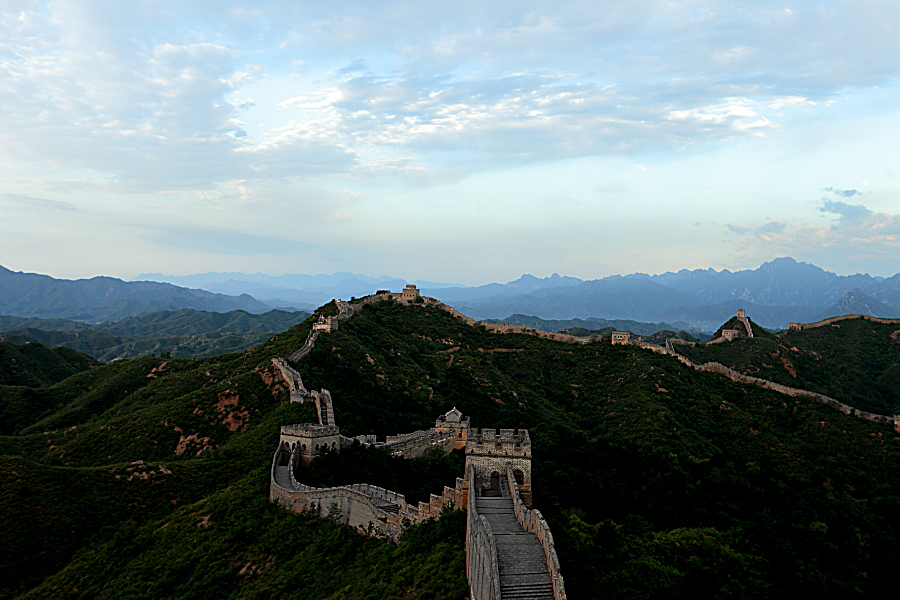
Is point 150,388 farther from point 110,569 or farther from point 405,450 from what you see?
point 405,450

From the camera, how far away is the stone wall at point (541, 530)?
1648cm

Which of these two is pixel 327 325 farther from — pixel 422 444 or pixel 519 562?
pixel 519 562

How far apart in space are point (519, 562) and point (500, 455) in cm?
886

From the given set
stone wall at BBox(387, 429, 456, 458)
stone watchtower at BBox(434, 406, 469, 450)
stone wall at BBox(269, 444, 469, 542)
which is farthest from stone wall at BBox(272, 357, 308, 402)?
stone watchtower at BBox(434, 406, 469, 450)

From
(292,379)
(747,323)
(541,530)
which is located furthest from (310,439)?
(747,323)

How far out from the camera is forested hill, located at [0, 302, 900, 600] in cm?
2527

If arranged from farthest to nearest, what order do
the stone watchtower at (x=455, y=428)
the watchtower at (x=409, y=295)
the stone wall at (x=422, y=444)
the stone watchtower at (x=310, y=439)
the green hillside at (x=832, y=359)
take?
the watchtower at (x=409, y=295) < the green hillside at (x=832, y=359) < the stone watchtower at (x=455, y=428) < the stone wall at (x=422, y=444) < the stone watchtower at (x=310, y=439)

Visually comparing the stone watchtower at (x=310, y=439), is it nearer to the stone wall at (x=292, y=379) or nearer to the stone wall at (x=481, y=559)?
the stone wall at (x=292, y=379)

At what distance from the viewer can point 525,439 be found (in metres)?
27.0

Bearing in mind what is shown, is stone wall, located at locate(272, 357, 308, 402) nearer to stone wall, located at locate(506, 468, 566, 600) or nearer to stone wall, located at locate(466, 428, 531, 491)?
stone wall, located at locate(466, 428, 531, 491)

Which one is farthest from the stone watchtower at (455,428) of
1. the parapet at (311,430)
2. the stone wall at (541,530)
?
the stone wall at (541,530)

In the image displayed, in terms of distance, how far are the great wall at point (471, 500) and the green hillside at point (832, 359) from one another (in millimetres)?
60599

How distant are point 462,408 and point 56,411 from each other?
171 ft

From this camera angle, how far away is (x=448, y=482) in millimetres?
35844
